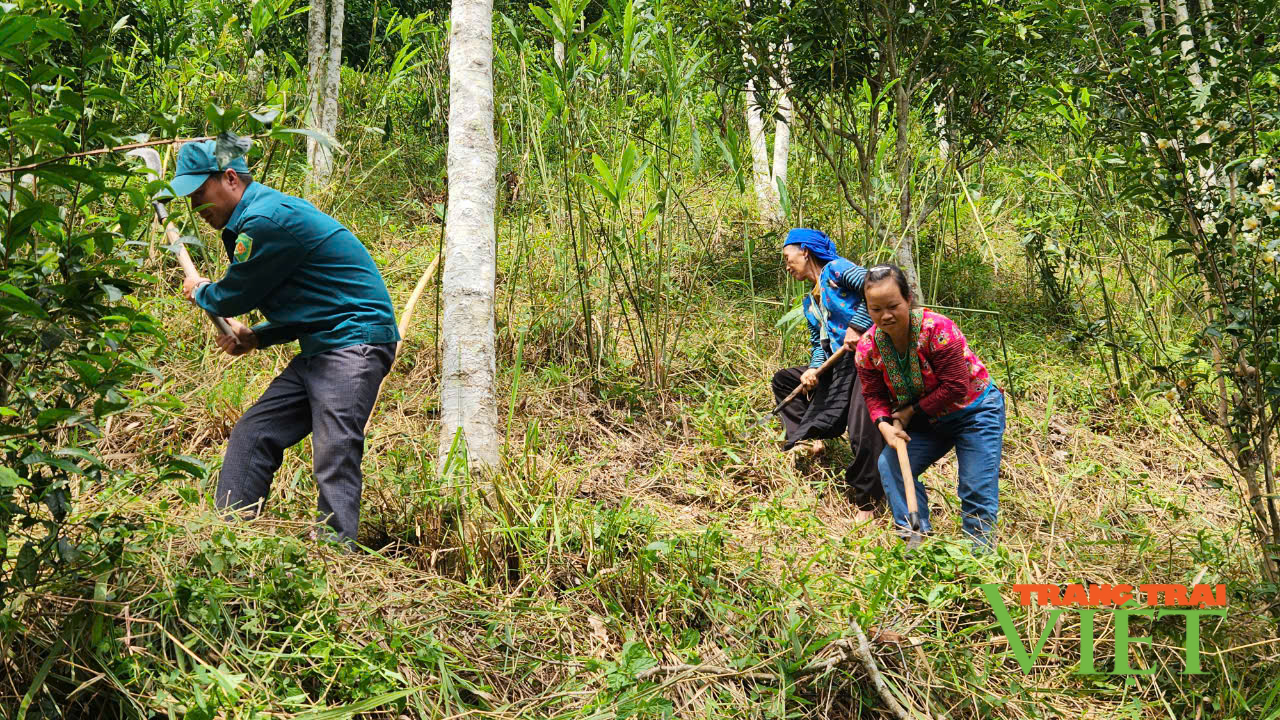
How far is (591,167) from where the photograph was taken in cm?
552

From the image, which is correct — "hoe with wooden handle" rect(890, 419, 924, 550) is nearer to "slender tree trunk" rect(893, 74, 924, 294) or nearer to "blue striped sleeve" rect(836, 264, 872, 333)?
"blue striped sleeve" rect(836, 264, 872, 333)

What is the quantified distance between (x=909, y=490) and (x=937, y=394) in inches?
15.8

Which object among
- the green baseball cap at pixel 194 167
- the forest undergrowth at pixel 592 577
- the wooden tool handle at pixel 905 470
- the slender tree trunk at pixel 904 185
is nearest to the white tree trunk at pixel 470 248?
the forest undergrowth at pixel 592 577

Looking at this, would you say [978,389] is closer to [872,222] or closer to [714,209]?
[872,222]

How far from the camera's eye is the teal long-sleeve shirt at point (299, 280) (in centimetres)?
298

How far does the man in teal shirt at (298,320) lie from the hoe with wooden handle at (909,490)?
6.71 feet

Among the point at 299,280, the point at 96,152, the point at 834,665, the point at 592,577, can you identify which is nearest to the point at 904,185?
the point at 592,577

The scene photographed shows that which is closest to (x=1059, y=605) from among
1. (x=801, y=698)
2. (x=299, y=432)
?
(x=801, y=698)

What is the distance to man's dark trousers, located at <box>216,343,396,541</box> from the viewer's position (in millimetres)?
2953

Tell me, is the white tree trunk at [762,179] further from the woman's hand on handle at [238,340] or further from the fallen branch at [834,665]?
the fallen branch at [834,665]

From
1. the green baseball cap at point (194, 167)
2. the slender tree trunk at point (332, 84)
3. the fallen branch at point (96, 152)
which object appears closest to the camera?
the fallen branch at point (96, 152)

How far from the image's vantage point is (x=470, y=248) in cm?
354

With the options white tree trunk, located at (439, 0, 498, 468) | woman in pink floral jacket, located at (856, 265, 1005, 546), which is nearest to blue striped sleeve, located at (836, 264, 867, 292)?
woman in pink floral jacket, located at (856, 265, 1005, 546)

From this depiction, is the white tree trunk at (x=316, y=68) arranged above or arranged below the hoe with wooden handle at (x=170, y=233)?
above
